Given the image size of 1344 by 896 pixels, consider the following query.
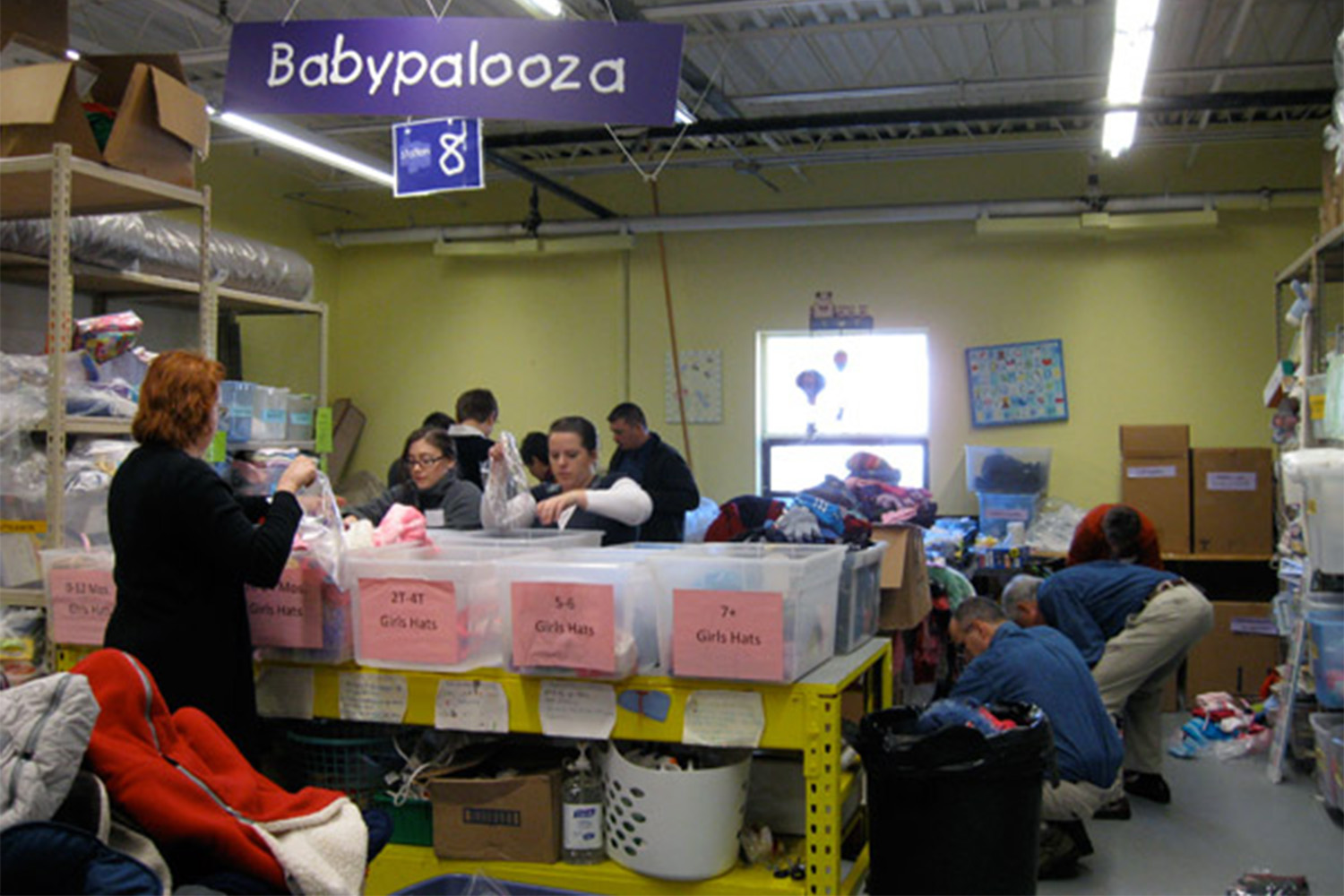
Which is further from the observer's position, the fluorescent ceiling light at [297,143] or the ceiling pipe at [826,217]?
the ceiling pipe at [826,217]

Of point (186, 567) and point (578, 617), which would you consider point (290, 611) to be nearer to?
point (186, 567)

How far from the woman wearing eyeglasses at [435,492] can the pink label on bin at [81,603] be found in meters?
1.05

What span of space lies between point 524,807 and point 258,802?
690 millimetres

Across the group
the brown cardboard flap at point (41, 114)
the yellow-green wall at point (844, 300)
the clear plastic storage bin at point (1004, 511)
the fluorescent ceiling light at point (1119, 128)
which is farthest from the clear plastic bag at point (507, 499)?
the yellow-green wall at point (844, 300)

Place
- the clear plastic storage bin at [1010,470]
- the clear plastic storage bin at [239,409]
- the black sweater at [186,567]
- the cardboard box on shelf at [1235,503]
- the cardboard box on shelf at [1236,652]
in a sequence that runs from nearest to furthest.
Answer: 1. the black sweater at [186,567]
2. the clear plastic storage bin at [239,409]
3. the cardboard box on shelf at [1236,652]
4. the cardboard box on shelf at [1235,503]
5. the clear plastic storage bin at [1010,470]

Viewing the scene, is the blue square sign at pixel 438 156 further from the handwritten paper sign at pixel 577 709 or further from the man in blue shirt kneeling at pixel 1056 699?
the handwritten paper sign at pixel 577 709

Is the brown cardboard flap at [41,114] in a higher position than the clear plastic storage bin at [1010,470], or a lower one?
higher

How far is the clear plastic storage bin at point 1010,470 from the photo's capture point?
304 inches

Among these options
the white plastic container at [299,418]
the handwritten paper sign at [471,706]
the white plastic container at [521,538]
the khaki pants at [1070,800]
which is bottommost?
the khaki pants at [1070,800]

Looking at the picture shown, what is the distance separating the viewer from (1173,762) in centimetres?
571

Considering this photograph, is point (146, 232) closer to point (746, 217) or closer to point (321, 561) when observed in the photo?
point (321, 561)

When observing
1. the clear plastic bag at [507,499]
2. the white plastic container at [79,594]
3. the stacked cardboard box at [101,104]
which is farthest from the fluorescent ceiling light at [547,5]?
the white plastic container at [79,594]

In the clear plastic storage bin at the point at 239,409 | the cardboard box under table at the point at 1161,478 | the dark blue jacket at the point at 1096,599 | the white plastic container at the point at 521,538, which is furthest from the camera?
the cardboard box under table at the point at 1161,478

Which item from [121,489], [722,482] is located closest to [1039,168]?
[722,482]
